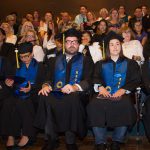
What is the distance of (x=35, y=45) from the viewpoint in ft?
26.1

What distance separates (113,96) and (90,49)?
2474 mm

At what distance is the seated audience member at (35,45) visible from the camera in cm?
773

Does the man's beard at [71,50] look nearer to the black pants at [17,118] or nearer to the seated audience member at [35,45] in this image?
the black pants at [17,118]

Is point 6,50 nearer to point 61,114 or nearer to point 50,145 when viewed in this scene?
point 61,114

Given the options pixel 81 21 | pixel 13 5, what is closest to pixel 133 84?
pixel 81 21

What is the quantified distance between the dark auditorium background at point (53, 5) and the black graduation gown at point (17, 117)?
369 inches

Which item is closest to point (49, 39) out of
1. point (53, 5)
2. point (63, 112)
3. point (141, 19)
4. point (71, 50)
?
point (71, 50)

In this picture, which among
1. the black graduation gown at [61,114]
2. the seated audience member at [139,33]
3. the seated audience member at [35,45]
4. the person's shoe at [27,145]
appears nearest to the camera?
the black graduation gown at [61,114]

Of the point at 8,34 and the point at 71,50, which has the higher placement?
the point at 8,34

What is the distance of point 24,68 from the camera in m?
6.08

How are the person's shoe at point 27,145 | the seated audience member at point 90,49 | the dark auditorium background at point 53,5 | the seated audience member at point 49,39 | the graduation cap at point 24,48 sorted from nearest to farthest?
the person's shoe at point 27,145 → the graduation cap at point 24,48 → the seated audience member at point 90,49 → the seated audience member at point 49,39 → the dark auditorium background at point 53,5

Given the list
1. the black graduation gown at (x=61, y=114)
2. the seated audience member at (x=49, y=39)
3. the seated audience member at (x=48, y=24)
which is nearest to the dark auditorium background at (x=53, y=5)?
the seated audience member at (x=48, y=24)

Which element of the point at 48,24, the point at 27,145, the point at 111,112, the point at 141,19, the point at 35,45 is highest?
the point at 141,19

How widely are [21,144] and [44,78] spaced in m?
1.14
